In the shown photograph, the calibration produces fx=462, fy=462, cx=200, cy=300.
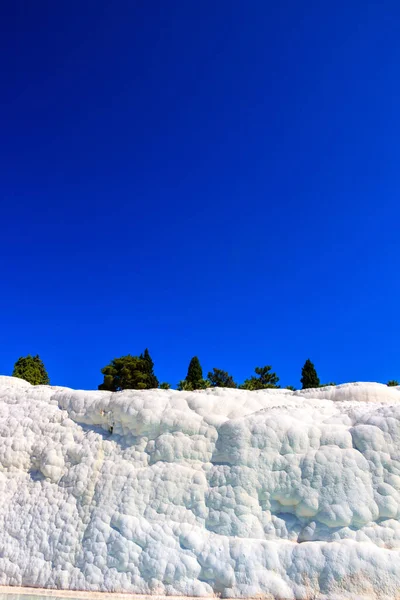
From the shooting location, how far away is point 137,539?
8.77m

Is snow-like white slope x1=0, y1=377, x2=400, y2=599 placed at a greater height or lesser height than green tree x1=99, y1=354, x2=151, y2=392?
lesser

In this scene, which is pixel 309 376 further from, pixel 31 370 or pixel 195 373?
pixel 31 370

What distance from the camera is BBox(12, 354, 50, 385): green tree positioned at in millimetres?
45281

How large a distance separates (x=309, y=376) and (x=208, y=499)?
1520 inches

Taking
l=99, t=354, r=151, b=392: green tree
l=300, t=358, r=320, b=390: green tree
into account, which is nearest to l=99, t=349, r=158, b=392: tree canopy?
l=99, t=354, r=151, b=392: green tree

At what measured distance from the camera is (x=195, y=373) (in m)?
50.9

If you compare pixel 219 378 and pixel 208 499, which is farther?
pixel 219 378

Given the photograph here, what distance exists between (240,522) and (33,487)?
4.80 meters

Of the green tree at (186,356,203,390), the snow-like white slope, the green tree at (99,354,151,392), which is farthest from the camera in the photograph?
the green tree at (186,356,203,390)

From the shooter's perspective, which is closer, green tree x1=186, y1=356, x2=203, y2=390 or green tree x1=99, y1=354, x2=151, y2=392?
green tree x1=99, y1=354, x2=151, y2=392

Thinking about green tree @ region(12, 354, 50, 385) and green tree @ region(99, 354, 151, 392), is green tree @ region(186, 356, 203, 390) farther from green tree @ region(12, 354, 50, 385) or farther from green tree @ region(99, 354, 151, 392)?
green tree @ region(12, 354, 50, 385)

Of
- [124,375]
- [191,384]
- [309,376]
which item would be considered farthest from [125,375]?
[309,376]

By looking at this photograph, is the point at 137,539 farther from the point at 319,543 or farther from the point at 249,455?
the point at 319,543

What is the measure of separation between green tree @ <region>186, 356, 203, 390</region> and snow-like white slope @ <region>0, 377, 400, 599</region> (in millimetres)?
39642
